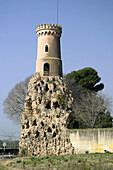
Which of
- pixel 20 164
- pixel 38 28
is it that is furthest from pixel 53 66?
pixel 20 164

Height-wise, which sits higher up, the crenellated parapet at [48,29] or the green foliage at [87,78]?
the crenellated parapet at [48,29]

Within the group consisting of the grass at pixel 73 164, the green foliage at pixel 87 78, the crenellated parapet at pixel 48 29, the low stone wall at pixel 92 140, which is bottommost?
the grass at pixel 73 164

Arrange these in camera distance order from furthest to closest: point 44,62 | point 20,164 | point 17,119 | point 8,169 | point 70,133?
point 17,119, point 44,62, point 70,133, point 20,164, point 8,169

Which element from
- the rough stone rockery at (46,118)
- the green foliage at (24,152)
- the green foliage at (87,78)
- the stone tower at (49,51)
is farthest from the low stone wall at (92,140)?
the green foliage at (87,78)

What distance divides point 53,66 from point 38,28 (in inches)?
232

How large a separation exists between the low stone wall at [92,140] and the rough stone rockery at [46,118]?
134 centimetres

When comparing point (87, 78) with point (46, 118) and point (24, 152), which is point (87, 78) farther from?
point (24, 152)

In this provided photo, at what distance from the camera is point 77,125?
4188 cm

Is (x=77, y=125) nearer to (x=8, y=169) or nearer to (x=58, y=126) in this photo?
(x=58, y=126)

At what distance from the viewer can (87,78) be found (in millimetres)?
51031

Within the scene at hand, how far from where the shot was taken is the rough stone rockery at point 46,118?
36.5m

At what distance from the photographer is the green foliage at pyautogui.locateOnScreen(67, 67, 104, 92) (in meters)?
50.9

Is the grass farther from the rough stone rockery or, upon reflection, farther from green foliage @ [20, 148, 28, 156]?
green foliage @ [20, 148, 28, 156]

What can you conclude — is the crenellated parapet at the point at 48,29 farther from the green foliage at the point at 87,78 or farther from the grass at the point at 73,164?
the grass at the point at 73,164
